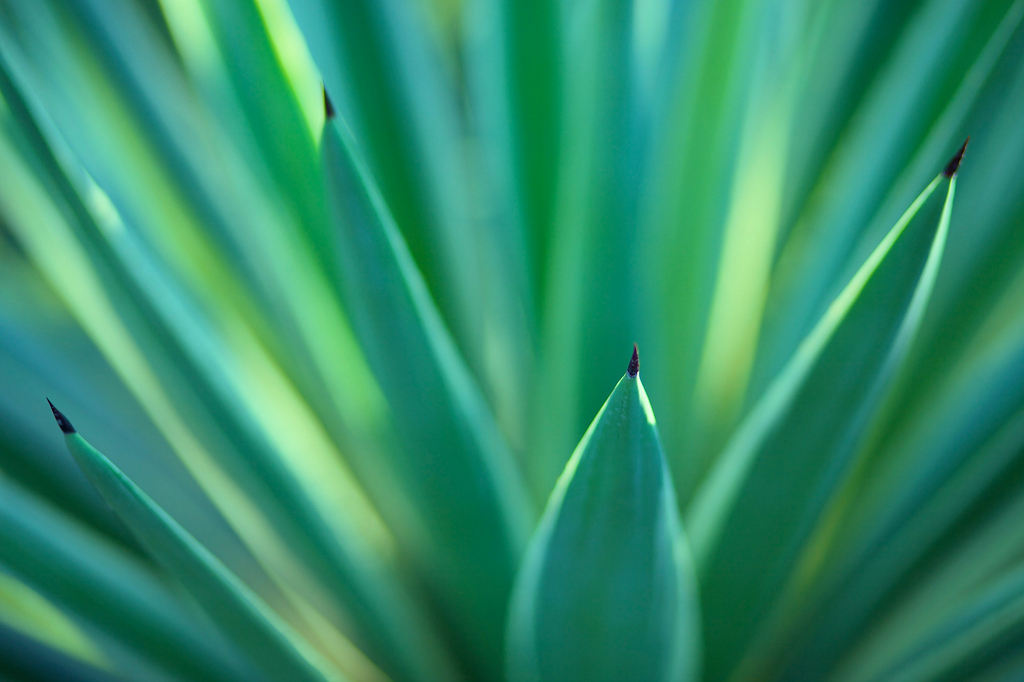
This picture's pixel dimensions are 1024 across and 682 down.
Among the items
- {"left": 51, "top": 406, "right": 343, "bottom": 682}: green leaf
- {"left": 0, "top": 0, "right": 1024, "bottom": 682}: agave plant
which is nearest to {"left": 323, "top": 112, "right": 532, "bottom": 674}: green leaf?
{"left": 0, "top": 0, "right": 1024, "bottom": 682}: agave plant

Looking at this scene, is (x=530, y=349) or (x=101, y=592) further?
(x=530, y=349)

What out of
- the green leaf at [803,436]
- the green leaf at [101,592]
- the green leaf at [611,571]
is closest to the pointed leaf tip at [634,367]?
the green leaf at [611,571]

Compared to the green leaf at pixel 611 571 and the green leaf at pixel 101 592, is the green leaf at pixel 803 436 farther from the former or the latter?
the green leaf at pixel 101 592

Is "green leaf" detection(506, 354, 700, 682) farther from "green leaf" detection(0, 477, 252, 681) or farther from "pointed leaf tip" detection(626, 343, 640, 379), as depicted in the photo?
"green leaf" detection(0, 477, 252, 681)

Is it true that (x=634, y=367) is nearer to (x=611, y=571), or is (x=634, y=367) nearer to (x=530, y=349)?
(x=611, y=571)

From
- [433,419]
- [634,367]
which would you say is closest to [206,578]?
[433,419]

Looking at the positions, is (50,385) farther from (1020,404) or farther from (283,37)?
(1020,404)

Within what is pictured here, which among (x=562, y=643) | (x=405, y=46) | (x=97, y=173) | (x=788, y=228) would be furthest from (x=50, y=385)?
(x=788, y=228)
